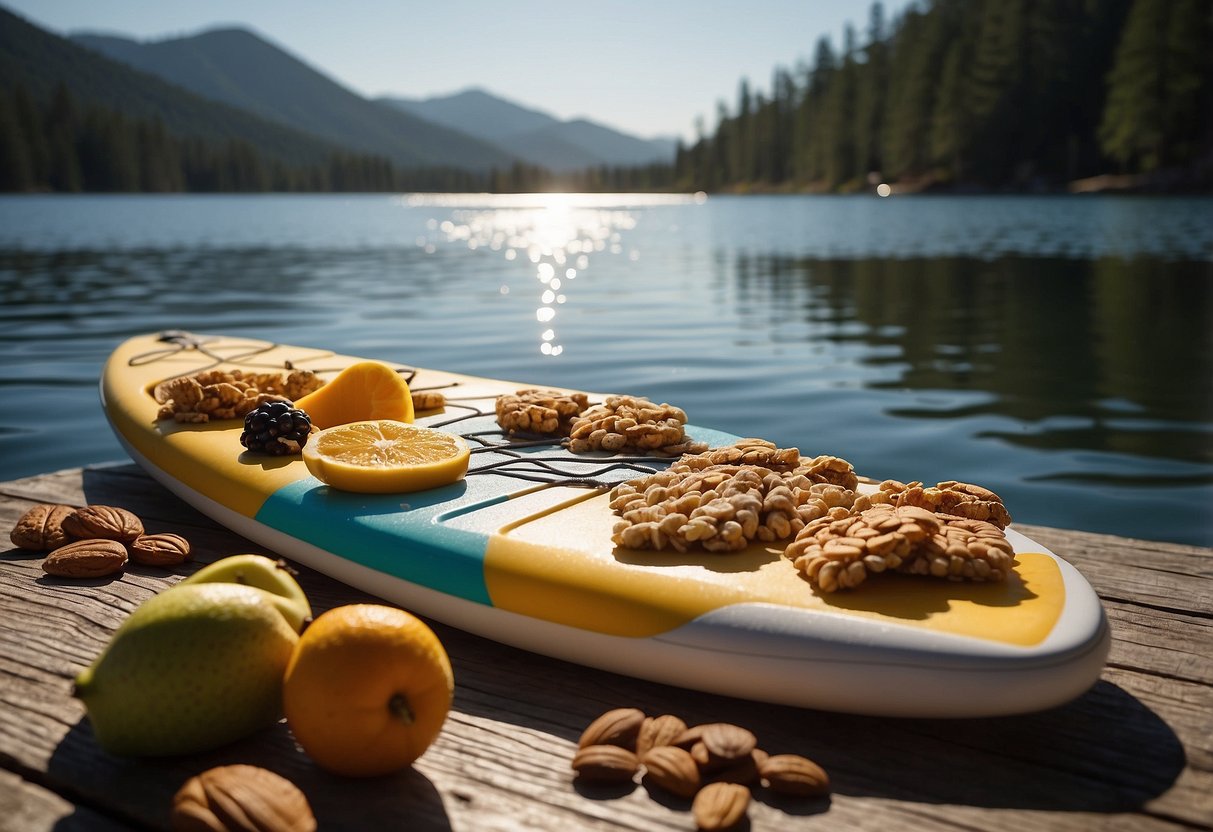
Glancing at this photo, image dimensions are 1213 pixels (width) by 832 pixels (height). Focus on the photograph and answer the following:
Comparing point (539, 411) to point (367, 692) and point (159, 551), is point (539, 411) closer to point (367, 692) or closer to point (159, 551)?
point (159, 551)

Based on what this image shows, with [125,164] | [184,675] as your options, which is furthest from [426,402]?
[125,164]

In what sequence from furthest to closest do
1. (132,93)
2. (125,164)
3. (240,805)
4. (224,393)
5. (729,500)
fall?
(132,93) → (125,164) → (224,393) → (729,500) → (240,805)

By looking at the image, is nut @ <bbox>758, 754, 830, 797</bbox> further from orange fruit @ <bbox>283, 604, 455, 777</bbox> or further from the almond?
orange fruit @ <bbox>283, 604, 455, 777</bbox>

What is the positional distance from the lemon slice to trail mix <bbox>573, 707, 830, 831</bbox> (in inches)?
52.2

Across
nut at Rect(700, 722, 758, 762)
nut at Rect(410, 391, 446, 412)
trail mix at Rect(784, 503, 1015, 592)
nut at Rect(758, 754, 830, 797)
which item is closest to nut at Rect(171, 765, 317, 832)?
nut at Rect(700, 722, 758, 762)

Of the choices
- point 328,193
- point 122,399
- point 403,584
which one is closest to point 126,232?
point 122,399

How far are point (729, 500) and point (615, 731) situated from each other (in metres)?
0.86

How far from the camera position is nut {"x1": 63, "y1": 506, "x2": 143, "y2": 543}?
3385mm

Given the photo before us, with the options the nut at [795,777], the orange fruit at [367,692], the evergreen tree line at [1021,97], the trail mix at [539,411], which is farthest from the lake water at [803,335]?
the evergreen tree line at [1021,97]

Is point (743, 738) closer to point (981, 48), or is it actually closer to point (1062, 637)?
point (1062, 637)

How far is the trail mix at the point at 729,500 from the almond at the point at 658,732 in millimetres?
606

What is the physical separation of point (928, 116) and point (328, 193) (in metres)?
91.7

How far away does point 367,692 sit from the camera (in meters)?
1.84

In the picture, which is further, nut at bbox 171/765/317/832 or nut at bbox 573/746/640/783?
nut at bbox 573/746/640/783
